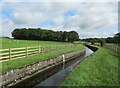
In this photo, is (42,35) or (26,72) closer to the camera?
(26,72)

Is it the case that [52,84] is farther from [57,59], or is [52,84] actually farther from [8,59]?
[57,59]

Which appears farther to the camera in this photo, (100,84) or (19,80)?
(19,80)

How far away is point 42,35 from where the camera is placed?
13100 cm

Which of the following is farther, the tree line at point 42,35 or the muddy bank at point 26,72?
the tree line at point 42,35

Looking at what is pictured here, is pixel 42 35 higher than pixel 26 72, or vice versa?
pixel 42 35

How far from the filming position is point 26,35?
13225 centimetres

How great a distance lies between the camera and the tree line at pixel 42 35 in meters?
131

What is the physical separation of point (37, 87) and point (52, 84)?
1.10 m

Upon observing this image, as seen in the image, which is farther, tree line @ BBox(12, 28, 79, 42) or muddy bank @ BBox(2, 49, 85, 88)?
tree line @ BBox(12, 28, 79, 42)

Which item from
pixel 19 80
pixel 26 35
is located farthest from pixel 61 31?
pixel 19 80

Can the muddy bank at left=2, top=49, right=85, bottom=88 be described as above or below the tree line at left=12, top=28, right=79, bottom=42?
below

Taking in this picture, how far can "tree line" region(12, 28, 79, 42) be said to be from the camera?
131000 millimetres

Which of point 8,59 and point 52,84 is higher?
point 8,59

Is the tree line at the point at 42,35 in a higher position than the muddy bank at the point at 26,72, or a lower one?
higher
